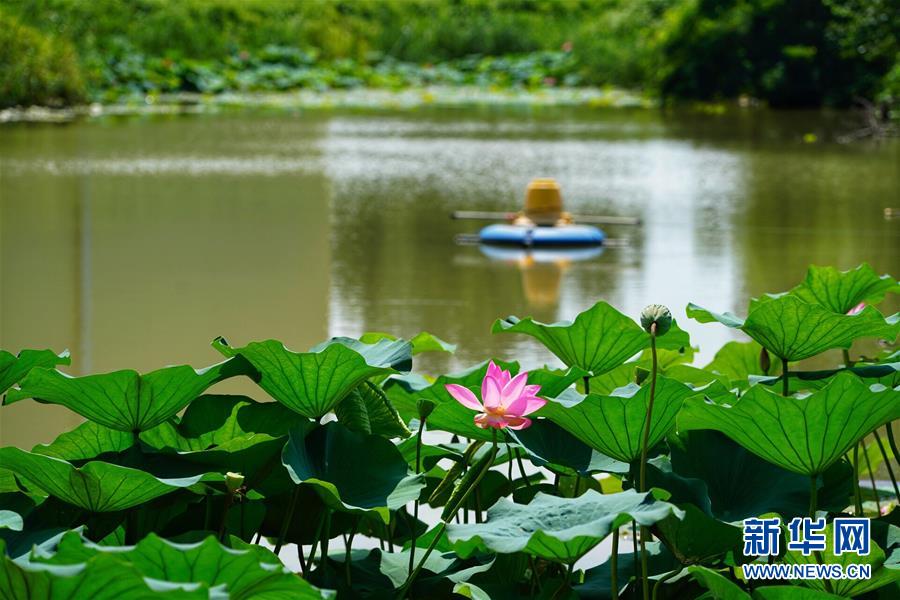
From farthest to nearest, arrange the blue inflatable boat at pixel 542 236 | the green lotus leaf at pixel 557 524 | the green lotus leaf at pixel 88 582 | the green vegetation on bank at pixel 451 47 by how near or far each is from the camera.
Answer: the green vegetation on bank at pixel 451 47 → the blue inflatable boat at pixel 542 236 → the green lotus leaf at pixel 557 524 → the green lotus leaf at pixel 88 582

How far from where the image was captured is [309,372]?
1.62 meters

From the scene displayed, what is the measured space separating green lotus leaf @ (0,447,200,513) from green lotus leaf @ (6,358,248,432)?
13 centimetres

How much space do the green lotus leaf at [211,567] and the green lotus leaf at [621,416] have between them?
436 millimetres

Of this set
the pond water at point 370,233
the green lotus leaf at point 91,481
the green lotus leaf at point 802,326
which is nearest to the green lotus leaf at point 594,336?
the green lotus leaf at point 802,326

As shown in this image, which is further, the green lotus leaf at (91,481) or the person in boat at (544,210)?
the person in boat at (544,210)

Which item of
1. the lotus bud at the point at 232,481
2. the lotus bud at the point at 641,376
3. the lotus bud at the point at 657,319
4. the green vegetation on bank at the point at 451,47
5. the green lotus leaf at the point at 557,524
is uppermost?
the green vegetation on bank at the point at 451,47

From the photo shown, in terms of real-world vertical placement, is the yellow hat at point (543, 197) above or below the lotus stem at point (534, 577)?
above

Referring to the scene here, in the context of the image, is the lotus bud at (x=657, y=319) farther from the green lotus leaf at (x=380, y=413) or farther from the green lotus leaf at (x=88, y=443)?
the green lotus leaf at (x=88, y=443)

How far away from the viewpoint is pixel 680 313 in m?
5.59

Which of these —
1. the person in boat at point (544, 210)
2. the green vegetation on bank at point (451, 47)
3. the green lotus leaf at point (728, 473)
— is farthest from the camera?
the green vegetation on bank at point (451, 47)

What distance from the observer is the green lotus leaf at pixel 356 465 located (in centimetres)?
158

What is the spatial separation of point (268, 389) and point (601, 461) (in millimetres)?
398

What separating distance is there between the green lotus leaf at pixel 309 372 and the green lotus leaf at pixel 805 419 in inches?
14.3

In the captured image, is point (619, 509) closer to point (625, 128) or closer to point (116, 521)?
point (116, 521)
